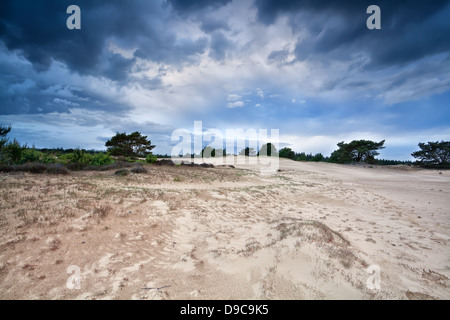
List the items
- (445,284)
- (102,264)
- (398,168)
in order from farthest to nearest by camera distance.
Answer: (398,168) → (102,264) → (445,284)

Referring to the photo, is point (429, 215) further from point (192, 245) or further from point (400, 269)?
point (192, 245)

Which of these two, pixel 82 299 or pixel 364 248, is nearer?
pixel 82 299

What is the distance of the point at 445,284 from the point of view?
2.77 metres

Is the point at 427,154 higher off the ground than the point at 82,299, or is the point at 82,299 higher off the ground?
the point at 427,154

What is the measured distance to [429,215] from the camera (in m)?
6.62
